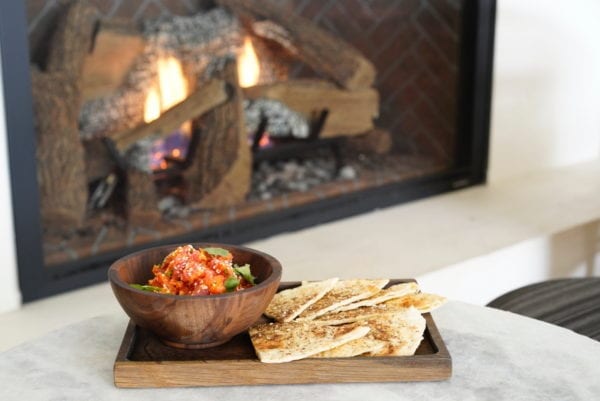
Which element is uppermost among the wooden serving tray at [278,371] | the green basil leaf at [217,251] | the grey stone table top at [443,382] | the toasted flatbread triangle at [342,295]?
the green basil leaf at [217,251]

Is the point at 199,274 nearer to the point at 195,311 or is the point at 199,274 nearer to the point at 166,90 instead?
the point at 195,311

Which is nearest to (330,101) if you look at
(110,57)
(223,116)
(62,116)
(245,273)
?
(223,116)

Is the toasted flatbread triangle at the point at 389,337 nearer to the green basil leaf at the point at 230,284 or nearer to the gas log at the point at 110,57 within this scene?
the green basil leaf at the point at 230,284

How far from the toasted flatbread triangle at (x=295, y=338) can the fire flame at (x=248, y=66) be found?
1.48 m

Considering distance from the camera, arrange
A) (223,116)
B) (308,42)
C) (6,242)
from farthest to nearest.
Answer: (308,42)
(223,116)
(6,242)

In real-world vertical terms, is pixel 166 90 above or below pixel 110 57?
below

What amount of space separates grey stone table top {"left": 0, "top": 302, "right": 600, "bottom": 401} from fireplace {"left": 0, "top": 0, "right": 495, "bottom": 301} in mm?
872

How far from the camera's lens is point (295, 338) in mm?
1096

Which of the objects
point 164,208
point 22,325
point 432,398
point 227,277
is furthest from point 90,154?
point 432,398

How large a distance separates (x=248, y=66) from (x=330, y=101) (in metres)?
0.26

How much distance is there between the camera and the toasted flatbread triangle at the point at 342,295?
118 centimetres

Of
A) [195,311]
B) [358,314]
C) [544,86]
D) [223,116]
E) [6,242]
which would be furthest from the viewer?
[544,86]

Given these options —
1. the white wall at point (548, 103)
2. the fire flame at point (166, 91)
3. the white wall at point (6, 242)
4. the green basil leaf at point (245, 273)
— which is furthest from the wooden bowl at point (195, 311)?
the white wall at point (548, 103)

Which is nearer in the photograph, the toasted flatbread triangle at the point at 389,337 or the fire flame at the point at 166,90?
the toasted flatbread triangle at the point at 389,337
